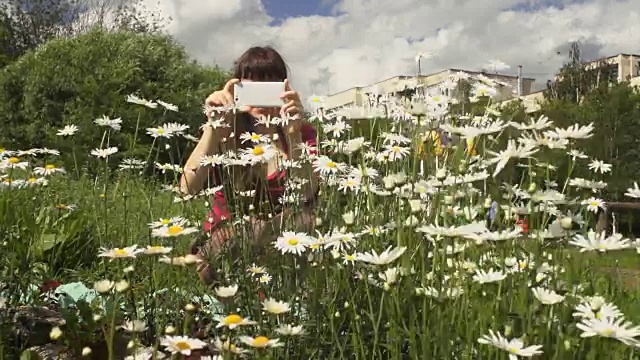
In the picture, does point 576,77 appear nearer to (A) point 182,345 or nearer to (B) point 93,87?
(B) point 93,87

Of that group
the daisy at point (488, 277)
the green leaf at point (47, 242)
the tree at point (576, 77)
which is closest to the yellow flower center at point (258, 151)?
the daisy at point (488, 277)

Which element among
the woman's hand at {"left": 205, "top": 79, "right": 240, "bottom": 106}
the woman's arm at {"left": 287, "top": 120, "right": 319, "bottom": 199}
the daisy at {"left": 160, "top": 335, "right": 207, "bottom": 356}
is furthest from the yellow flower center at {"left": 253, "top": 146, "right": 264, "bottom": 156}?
the daisy at {"left": 160, "top": 335, "right": 207, "bottom": 356}

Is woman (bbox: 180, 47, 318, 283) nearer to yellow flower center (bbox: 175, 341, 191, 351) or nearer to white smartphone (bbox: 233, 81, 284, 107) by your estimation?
white smartphone (bbox: 233, 81, 284, 107)

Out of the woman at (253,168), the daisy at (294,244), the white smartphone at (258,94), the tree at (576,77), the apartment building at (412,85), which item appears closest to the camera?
the daisy at (294,244)

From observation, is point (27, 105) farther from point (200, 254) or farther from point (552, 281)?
point (552, 281)

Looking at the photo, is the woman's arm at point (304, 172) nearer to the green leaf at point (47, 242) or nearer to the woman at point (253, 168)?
the woman at point (253, 168)

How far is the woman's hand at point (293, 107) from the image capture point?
86.1 inches

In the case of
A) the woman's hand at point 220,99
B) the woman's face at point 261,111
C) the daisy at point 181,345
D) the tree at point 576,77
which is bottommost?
the daisy at point 181,345

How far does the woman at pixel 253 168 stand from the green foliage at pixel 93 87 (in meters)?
3.93

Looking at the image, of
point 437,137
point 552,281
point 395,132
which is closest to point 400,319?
point 552,281

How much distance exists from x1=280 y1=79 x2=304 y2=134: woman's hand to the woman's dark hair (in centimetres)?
45

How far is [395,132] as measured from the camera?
82.6 inches

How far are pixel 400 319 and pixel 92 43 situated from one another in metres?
7.49

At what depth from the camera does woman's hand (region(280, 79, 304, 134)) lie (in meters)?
2.19
